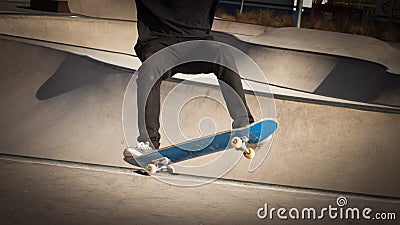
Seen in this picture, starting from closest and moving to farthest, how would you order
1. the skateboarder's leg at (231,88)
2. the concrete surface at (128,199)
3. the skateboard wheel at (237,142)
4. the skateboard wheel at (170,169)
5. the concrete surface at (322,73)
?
1. the concrete surface at (128,199)
2. the skateboard wheel at (237,142)
3. the skateboarder's leg at (231,88)
4. the skateboard wheel at (170,169)
5. the concrete surface at (322,73)

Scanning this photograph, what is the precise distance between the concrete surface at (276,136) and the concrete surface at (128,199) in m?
0.28

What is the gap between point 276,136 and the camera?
6.56 meters

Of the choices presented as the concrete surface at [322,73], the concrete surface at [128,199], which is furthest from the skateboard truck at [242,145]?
the concrete surface at [322,73]

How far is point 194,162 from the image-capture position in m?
6.51

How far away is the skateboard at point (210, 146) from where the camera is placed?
528cm

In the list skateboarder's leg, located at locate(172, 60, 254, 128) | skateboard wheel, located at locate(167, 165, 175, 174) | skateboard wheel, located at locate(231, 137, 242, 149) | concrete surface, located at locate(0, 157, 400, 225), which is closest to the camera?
concrete surface, located at locate(0, 157, 400, 225)

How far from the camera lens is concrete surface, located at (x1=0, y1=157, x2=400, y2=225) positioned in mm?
4473

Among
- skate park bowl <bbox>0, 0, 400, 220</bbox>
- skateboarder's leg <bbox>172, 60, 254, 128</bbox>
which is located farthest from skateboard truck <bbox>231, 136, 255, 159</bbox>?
skate park bowl <bbox>0, 0, 400, 220</bbox>

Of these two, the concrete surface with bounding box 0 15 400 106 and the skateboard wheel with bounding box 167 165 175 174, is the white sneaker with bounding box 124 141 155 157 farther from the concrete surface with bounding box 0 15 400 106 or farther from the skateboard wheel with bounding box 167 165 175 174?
the concrete surface with bounding box 0 15 400 106

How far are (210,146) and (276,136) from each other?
50.9 inches

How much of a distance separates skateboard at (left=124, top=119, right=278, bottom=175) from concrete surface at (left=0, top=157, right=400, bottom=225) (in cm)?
25

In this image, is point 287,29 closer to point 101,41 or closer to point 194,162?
point 101,41

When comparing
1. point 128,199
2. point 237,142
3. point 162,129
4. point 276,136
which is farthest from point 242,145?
point 162,129

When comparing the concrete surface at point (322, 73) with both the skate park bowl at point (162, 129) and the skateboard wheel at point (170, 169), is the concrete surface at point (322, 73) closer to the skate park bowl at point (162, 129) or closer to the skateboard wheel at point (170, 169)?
the skate park bowl at point (162, 129)
